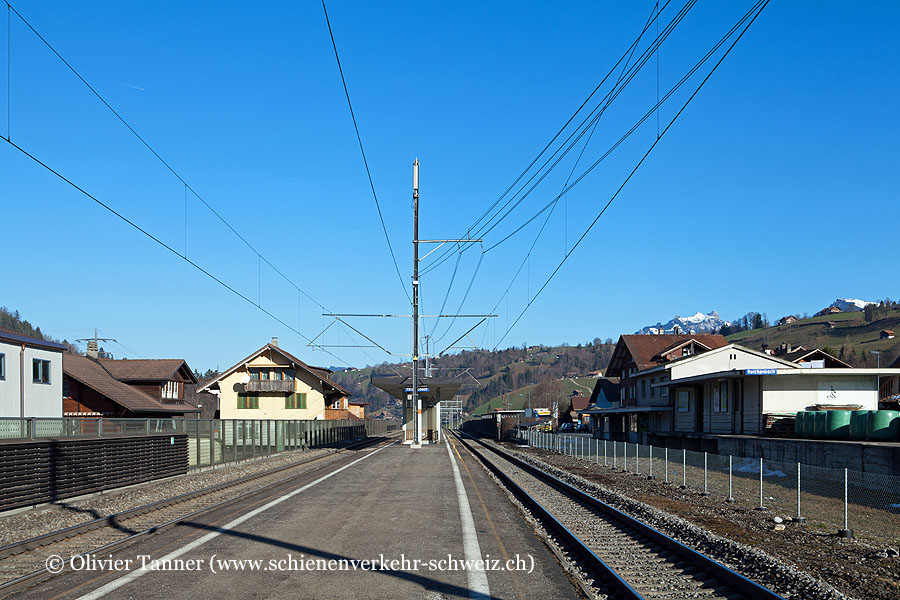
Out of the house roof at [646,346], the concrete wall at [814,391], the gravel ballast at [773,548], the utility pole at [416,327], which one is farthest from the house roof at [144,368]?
the gravel ballast at [773,548]

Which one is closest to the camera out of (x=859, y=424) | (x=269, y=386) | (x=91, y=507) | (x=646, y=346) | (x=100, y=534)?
(x=100, y=534)

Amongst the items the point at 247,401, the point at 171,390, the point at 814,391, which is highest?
the point at 814,391

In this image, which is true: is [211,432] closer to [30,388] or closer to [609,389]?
[30,388]

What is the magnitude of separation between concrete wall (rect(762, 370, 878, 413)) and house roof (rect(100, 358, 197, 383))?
42.0 m

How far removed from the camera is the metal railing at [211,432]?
1894 cm

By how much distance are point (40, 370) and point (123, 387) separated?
1979 cm

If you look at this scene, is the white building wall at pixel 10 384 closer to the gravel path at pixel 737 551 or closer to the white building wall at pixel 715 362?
the gravel path at pixel 737 551

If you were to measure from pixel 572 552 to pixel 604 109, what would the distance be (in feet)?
37.5

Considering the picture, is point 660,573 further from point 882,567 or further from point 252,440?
point 252,440

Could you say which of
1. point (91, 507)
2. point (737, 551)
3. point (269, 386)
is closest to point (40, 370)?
point (91, 507)

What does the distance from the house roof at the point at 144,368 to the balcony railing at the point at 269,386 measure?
12740 mm

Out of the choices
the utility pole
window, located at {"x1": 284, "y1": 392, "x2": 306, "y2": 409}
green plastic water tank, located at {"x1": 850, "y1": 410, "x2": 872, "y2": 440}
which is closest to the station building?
the utility pole

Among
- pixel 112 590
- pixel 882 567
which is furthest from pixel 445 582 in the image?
pixel 882 567

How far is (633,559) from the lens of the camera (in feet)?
40.0
